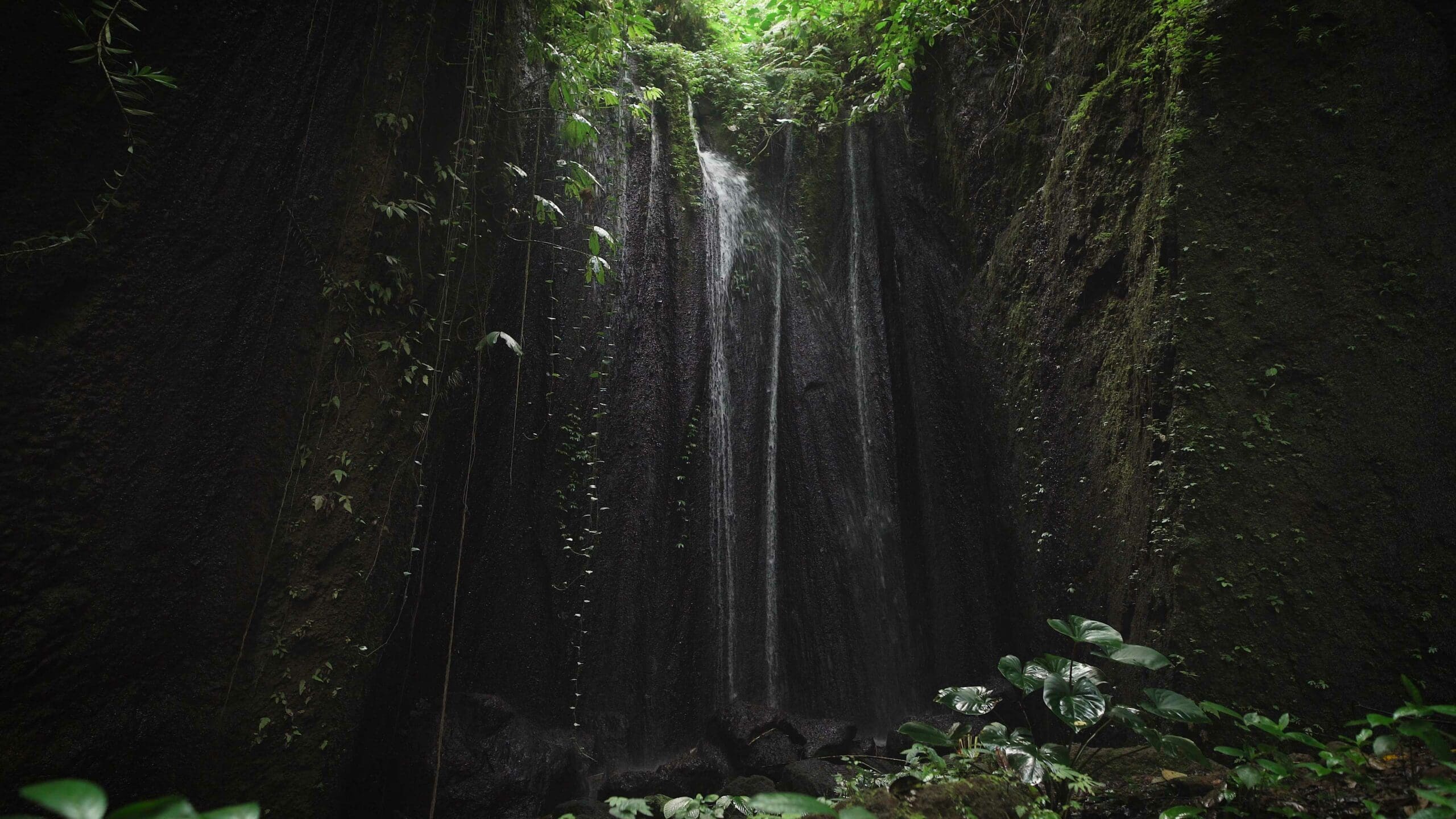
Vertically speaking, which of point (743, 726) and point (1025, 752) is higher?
point (1025, 752)

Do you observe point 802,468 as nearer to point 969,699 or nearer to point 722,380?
point 722,380

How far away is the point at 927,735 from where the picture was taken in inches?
91.7

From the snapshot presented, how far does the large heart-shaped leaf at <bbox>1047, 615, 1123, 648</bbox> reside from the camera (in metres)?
2.29

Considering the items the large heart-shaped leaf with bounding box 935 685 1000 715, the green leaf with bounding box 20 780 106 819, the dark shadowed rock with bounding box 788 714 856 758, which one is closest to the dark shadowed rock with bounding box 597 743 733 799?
the dark shadowed rock with bounding box 788 714 856 758

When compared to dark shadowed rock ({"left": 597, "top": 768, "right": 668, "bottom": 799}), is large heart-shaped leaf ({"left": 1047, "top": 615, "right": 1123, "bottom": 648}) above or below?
above

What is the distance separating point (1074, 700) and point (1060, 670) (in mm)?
138

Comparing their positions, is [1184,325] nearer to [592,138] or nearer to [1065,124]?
[1065,124]

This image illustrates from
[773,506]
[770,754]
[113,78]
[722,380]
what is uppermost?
[722,380]

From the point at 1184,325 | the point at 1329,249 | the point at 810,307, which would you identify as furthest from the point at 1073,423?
the point at 810,307

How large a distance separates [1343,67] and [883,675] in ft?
16.8

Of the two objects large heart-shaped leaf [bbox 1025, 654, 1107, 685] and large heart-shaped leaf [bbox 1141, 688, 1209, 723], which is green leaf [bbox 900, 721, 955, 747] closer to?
large heart-shaped leaf [bbox 1025, 654, 1107, 685]

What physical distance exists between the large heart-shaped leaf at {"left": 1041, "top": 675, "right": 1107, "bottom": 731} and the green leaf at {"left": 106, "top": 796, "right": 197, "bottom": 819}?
7.31 ft

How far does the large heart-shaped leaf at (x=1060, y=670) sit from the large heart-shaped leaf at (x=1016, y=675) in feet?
0.06

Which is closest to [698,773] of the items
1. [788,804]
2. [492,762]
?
[492,762]
